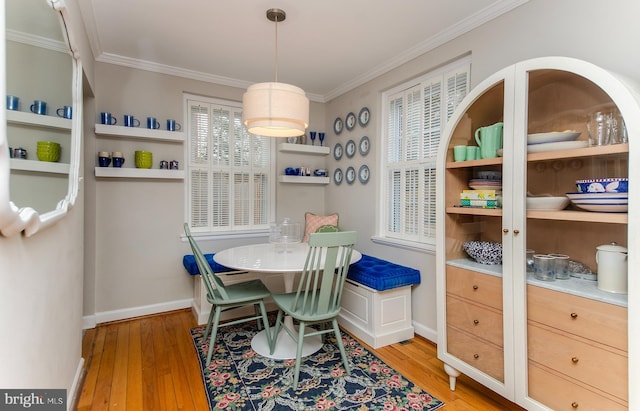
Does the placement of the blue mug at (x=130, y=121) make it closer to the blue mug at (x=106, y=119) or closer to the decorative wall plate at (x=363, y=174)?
the blue mug at (x=106, y=119)

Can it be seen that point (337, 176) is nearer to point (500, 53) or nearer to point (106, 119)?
point (500, 53)

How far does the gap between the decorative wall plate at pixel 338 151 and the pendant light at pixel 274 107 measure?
67.0 inches

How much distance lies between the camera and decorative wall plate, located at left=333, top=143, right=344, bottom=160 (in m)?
3.94

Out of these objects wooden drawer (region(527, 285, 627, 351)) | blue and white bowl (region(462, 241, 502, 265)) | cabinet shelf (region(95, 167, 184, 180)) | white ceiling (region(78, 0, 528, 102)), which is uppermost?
white ceiling (region(78, 0, 528, 102))

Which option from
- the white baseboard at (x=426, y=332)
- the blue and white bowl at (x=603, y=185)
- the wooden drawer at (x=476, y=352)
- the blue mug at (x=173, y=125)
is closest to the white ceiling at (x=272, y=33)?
the blue mug at (x=173, y=125)

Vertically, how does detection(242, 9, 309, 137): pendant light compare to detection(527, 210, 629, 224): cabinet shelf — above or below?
above

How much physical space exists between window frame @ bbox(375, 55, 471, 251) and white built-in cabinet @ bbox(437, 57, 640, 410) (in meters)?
0.65

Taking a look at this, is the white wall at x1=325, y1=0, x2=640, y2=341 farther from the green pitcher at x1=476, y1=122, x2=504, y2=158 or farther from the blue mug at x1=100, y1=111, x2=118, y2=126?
the blue mug at x1=100, y1=111, x2=118, y2=126

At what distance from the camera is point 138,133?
3.06 meters

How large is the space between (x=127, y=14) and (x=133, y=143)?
123 centimetres

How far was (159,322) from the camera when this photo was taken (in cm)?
309

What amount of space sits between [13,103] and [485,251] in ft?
7.34

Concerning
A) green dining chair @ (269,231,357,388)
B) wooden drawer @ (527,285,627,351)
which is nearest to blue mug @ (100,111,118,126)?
green dining chair @ (269,231,357,388)

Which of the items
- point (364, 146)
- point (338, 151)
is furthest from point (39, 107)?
point (338, 151)
